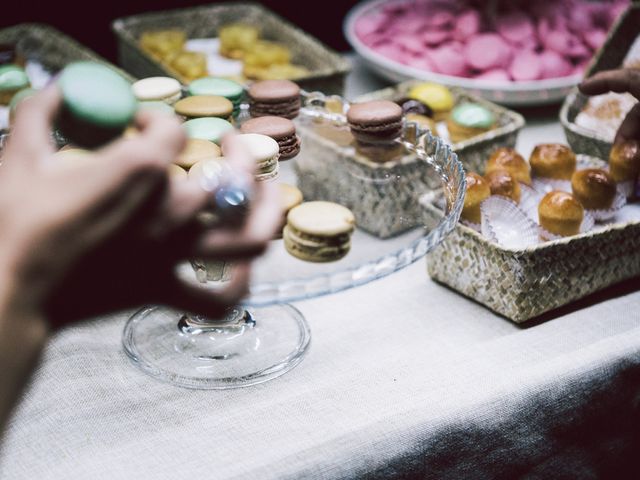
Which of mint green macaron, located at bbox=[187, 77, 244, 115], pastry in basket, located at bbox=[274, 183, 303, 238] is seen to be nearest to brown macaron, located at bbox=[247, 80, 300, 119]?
mint green macaron, located at bbox=[187, 77, 244, 115]

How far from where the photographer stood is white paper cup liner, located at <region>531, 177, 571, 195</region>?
1.09 metres

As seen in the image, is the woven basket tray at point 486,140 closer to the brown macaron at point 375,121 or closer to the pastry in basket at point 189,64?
the brown macaron at point 375,121

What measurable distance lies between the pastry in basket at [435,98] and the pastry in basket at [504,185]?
0.27 metres

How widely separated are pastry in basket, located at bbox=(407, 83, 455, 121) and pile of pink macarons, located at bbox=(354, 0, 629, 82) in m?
0.21

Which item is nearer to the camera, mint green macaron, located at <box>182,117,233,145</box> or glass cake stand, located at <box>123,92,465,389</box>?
glass cake stand, located at <box>123,92,465,389</box>

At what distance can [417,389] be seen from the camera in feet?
2.70

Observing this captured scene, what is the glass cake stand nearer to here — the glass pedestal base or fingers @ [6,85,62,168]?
the glass pedestal base

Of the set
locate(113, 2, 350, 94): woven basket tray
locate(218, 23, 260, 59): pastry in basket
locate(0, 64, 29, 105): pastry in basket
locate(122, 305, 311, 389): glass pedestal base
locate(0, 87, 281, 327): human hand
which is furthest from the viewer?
locate(218, 23, 260, 59): pastry in basket

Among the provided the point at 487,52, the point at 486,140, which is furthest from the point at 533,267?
the point at 487,52

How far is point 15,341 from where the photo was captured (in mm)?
456

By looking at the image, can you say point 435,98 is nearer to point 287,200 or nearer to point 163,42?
point 287,200

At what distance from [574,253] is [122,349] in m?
0.55

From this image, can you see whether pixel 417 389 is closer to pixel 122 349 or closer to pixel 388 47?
pixel 122 349

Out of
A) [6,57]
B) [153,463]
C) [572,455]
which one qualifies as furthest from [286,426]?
[6,57]
